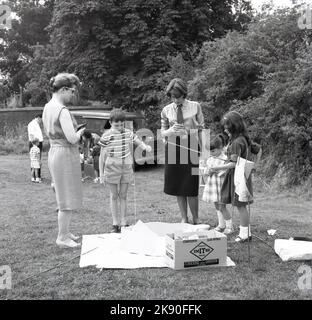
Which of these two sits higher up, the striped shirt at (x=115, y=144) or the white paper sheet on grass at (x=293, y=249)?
the striped shirt at (x=115, y=144)

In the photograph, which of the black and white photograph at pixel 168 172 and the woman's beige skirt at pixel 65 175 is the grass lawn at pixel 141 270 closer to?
the black and white photograph at pixel 168 172

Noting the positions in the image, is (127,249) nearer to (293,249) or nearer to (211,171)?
(211,171)

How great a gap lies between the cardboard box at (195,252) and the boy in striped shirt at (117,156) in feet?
4.78

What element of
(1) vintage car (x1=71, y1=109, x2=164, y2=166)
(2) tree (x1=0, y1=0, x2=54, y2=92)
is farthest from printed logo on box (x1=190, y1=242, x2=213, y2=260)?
(2) tree (x1=0, y1=0, x2=54, y2=92)

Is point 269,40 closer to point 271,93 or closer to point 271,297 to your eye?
point 271,93

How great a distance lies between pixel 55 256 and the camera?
5.05 meters

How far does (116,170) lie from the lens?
589 cm

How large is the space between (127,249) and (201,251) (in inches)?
36.1

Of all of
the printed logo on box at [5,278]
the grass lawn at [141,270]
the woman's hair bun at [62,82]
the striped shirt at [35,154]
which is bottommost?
the grass lawn at [141,270]

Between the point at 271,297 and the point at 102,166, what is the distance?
9.37ft

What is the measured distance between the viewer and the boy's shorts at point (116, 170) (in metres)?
5.89

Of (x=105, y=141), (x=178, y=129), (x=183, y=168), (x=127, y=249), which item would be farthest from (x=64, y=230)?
(x=178, y=129)

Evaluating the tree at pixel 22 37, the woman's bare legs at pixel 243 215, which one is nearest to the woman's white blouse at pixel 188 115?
the woman's bare legs at pixel 243 215
